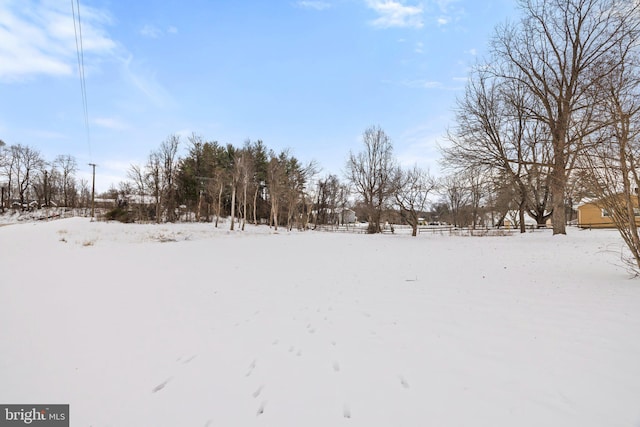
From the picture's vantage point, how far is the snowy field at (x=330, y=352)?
213 cm

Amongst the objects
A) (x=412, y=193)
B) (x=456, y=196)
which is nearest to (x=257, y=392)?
(x=412, y=193)

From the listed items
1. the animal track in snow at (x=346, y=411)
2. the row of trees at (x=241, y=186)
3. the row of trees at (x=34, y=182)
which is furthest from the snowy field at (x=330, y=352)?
the row of trees at (x=34, y=182)

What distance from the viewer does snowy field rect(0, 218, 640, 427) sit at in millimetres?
2127

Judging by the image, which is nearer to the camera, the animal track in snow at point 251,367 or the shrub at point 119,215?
the animal track in snow at point 251,367

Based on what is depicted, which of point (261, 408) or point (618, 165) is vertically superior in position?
point (618, 165)

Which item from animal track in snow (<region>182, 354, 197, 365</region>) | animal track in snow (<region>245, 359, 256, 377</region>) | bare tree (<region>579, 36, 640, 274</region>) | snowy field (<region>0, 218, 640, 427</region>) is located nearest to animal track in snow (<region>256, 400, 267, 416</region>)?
snowy field (<region>0, 218, 640, 427</region>)

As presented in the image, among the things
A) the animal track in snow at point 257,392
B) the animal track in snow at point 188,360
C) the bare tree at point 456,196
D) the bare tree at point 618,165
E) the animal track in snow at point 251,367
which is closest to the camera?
the animal track in snow at point 257,392

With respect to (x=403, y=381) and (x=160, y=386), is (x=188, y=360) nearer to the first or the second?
(x=160, y=386)

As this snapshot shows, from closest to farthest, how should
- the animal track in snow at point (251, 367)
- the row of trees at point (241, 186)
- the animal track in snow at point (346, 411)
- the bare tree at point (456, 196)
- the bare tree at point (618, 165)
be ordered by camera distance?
the animal track in snow at point (346, 411)
the animal track in snow at point (251, 367)
the bare tree at point (618, 165)
the bare tree at point (456, 196)
the row of trees at point (241, 186)

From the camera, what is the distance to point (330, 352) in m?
3.07

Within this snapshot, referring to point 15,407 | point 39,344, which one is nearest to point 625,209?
point 15,407

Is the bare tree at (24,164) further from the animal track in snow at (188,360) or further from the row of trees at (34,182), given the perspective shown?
the animal track in snow at (188,360)

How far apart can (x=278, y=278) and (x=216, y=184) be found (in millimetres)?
26706

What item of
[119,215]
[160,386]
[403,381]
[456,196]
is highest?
[456,196]
